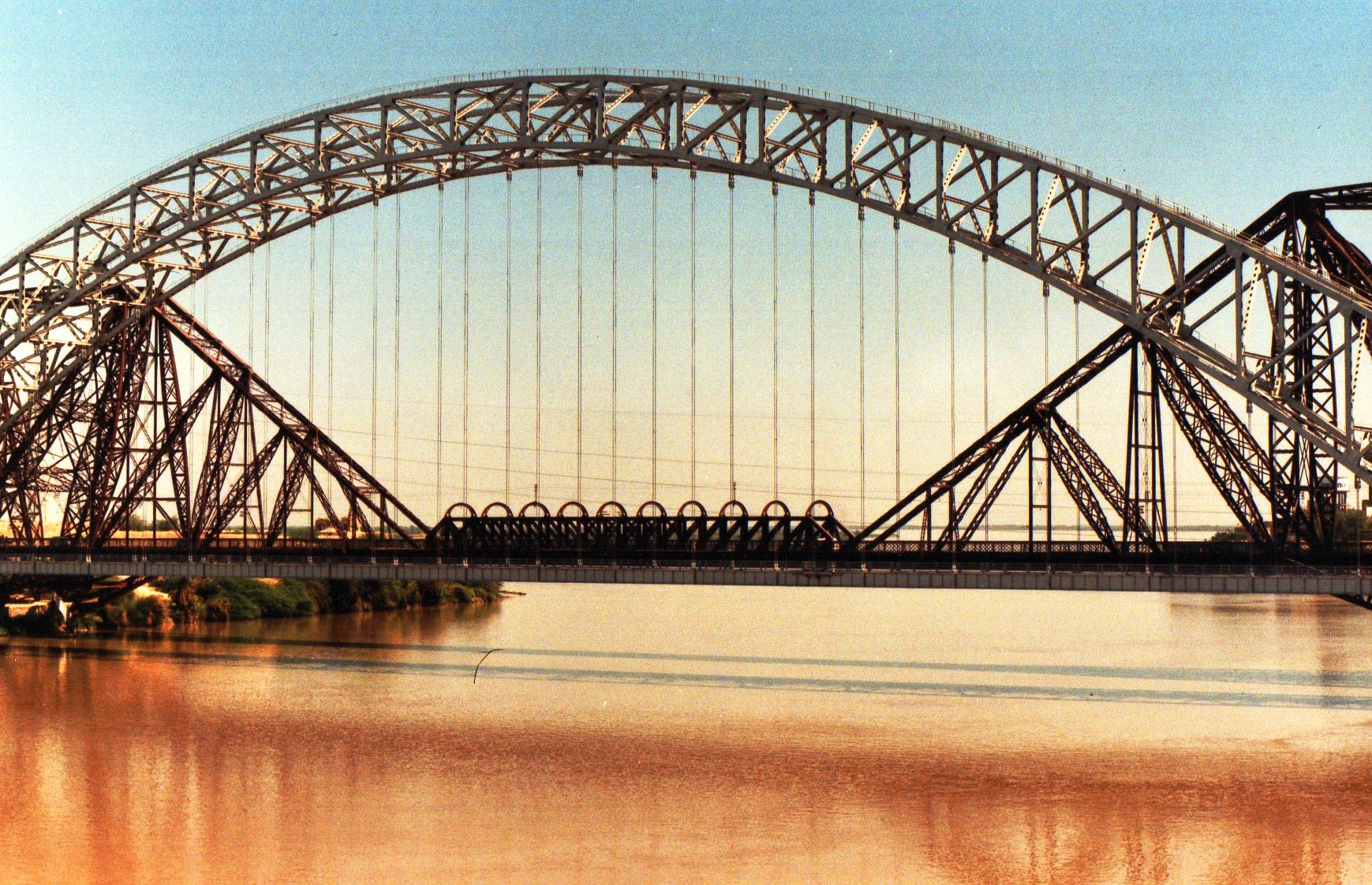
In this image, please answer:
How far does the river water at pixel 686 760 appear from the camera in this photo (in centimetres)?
2806

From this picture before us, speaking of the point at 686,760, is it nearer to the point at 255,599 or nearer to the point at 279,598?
the point at 255,599

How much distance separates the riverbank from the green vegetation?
4 cm

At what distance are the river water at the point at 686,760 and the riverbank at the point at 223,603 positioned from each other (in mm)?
3257

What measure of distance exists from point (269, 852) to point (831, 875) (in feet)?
33.8

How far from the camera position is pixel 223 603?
258ft

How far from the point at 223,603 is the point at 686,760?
1853 inches

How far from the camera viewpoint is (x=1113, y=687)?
50312 millimetres

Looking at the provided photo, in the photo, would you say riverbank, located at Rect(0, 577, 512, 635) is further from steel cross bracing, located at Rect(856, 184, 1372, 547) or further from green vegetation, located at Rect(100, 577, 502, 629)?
steel cross bracing, located at Rect(856, 184, 1372, 547)

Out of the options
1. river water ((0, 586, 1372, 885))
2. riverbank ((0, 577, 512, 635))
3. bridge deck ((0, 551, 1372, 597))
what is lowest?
river water ((0, 586, 1372, 885))

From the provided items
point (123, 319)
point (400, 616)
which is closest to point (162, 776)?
point (123, 319)

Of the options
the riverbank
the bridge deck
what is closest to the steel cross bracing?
the bridge deck

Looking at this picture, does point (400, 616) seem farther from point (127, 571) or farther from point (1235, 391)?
point (1235, 391)

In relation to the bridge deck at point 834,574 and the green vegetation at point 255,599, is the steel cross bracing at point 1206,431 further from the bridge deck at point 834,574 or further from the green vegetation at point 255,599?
the green vegetation at point 255,599

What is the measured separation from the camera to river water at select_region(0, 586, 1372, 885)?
28.1 m
